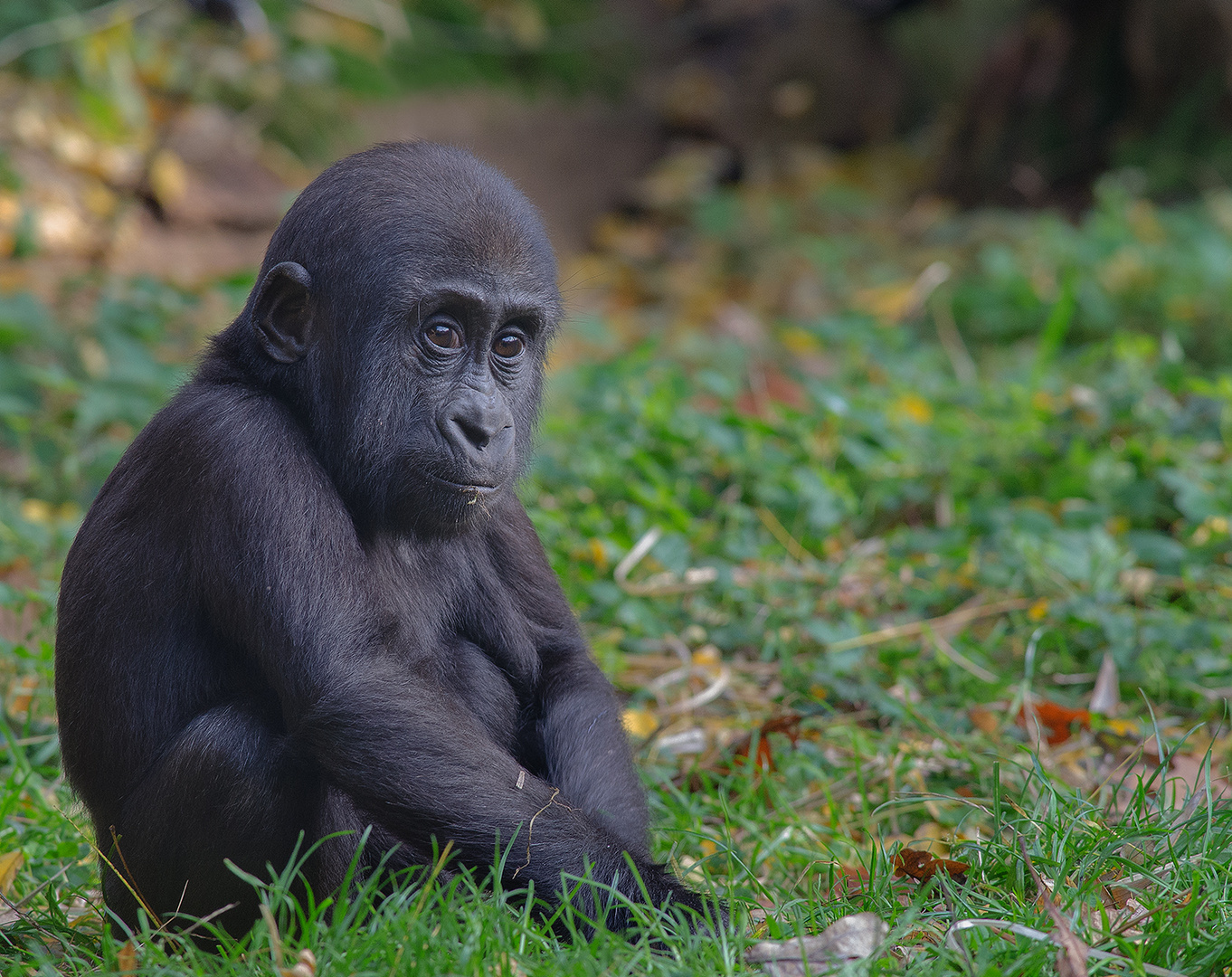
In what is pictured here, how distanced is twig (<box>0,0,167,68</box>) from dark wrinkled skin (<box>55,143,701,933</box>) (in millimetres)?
7418

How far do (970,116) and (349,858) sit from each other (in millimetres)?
10987

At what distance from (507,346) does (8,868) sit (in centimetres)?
200

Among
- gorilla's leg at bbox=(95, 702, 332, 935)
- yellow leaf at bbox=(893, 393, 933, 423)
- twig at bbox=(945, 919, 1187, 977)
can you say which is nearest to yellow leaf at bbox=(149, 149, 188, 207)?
yellow leaf at bbox=(893, 393, 933, 423)

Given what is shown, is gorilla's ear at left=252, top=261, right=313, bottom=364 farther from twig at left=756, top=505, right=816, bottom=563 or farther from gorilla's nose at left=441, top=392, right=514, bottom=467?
twig at left=756, top=505, right=816, bottom=563

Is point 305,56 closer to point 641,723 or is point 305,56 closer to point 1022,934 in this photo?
point 641,723

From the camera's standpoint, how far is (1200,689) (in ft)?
14.5

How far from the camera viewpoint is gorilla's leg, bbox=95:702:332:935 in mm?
3031

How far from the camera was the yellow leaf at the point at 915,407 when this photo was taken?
6.89m

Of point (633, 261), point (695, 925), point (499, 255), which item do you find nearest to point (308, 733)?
point (695, 925)

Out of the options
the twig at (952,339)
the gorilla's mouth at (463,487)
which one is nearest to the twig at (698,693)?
the gorilla's mouth at (463,487)

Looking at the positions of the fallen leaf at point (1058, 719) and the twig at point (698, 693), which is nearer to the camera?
the fallen leaf at point (1058, 719)

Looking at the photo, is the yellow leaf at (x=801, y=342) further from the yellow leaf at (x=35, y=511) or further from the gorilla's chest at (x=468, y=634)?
the gorilla's chest at (x=468, y=634)

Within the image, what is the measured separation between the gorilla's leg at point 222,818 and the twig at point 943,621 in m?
2.40

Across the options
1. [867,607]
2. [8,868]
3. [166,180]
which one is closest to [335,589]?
[8,868]
